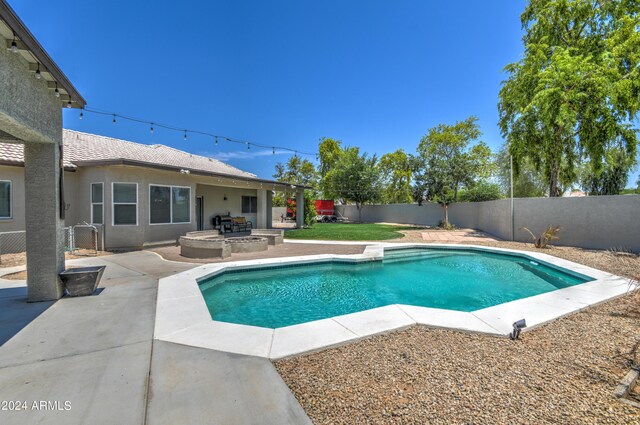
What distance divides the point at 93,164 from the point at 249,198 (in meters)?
9.91

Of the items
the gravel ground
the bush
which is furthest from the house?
the bush

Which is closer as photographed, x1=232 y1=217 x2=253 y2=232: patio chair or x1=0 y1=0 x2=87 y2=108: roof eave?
x1=0 y1=0 x2=87 y2=108: roof eave

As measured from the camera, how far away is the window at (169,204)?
11.6m

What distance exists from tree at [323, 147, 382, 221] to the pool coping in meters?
23.5

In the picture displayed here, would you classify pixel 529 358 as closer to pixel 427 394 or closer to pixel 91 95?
pixel 427 394

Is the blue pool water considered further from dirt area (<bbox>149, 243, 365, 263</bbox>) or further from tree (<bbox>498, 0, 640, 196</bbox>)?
tree (<bbox>498, 0, 640, 196</bbox>)

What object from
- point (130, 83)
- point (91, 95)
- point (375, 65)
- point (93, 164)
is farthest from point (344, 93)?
point (93, 164)

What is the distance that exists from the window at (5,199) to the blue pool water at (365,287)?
795cm

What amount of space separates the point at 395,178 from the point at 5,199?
32.9m

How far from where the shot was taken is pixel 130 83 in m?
15.1

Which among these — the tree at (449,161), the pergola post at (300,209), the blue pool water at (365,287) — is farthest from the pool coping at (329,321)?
the tree at (449,161)

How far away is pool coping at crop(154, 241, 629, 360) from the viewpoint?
142 inches

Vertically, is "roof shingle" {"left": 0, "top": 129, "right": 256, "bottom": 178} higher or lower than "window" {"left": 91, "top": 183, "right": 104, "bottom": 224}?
higher

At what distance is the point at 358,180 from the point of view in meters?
29.7
